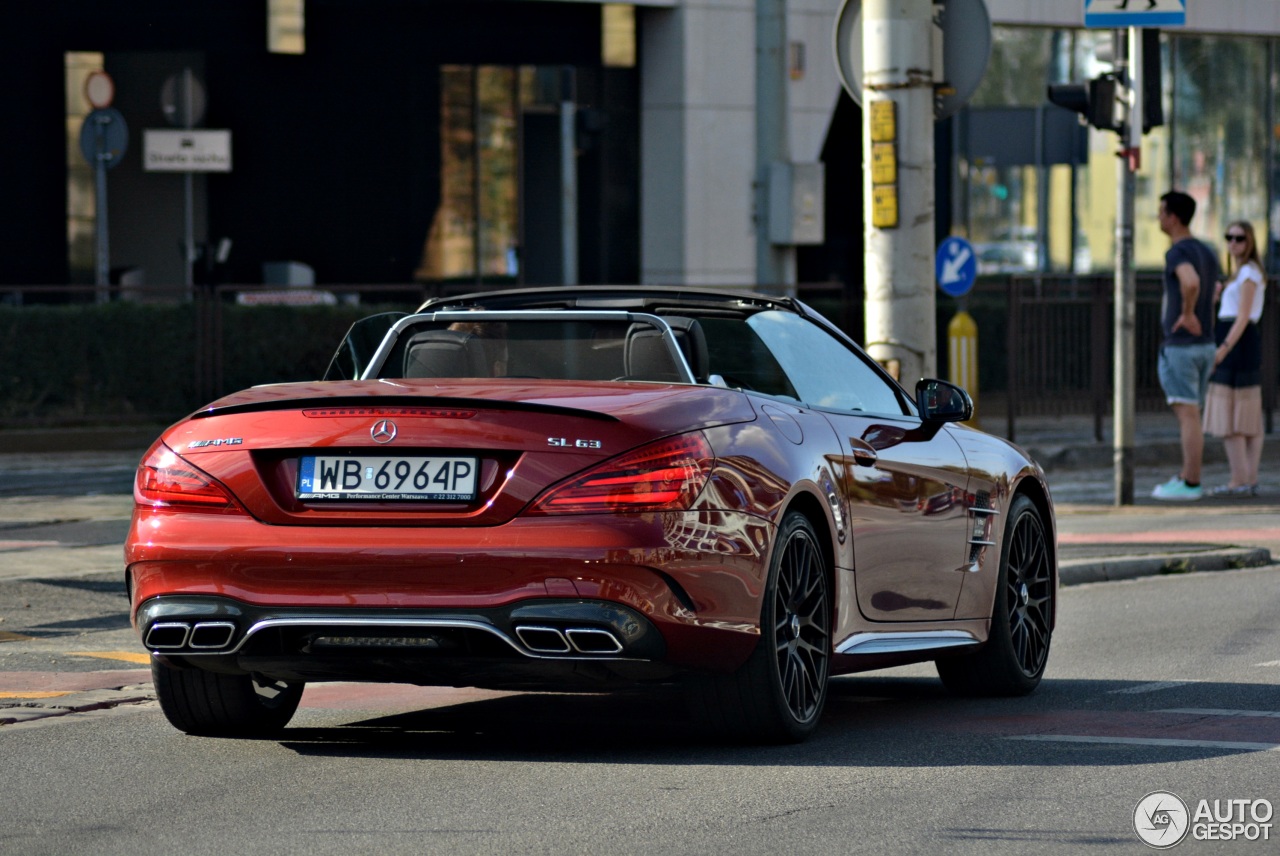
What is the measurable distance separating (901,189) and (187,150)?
541 inches

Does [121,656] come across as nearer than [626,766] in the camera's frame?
No

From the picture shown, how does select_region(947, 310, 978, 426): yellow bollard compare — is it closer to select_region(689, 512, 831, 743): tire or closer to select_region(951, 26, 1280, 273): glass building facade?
select_region(951, 26, 1280, 273): glass building facade

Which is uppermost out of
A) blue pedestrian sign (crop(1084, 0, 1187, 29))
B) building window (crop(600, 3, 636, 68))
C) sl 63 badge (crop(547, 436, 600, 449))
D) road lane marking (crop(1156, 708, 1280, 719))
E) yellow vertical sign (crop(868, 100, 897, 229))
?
building window (crop(600, 3, 636, 68))

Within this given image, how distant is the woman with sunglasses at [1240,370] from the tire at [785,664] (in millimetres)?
10758

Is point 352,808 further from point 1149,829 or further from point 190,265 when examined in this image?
point 190,265

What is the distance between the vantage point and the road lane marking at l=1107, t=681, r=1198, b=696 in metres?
8.24

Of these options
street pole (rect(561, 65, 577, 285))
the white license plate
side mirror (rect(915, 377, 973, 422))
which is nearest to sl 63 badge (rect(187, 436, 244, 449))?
the white license plate

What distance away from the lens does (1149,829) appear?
5.64m

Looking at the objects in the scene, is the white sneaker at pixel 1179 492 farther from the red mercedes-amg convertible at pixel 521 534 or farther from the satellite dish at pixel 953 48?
the red mercedes-amg convertible at pixel 521 534

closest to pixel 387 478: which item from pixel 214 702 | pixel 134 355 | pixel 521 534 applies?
pixel 521 534

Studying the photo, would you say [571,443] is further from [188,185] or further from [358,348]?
[188,185]

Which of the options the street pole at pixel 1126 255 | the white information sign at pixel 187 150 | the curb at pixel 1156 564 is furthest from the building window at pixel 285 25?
the curb at pixel 1156 564

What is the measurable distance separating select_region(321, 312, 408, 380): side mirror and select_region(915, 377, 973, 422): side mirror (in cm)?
176

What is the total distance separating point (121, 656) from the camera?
915 cm
